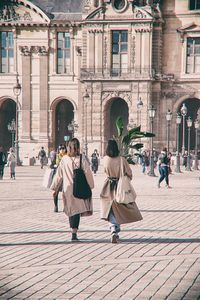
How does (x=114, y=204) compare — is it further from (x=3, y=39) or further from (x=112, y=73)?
(x=3, y=39)

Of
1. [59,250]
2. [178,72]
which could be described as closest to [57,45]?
[178,72]

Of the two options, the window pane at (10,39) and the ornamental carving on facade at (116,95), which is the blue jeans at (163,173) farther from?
the window pane at (10,39)

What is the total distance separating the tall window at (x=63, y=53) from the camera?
171 feet

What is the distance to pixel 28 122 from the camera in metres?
52.2

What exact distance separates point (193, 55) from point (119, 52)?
637 cm

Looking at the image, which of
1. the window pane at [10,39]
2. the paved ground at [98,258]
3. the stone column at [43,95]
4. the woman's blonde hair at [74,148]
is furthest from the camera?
the window pane at [10,39]

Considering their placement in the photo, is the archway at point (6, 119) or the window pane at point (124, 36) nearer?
the window pane at point (124, 36)

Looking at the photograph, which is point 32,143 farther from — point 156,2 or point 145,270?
point 145,270

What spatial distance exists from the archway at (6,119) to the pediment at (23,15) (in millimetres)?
7420

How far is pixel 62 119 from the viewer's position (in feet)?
180

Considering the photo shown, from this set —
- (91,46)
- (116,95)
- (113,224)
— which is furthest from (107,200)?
(91,46)

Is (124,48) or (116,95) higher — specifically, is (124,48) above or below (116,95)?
above

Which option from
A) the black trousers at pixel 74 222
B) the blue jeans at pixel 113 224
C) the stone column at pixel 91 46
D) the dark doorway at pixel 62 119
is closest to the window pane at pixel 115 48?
the stone column at pixel 91 46

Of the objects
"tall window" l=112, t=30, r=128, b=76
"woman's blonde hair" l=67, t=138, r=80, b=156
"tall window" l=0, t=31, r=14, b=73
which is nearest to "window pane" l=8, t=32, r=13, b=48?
"tall window" l=0, t=31, r=14, b=73
